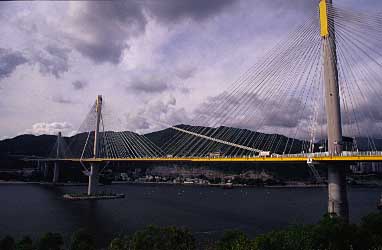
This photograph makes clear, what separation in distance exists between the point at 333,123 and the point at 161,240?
886 cm

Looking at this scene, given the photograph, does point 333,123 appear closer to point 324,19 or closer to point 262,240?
point 324,19

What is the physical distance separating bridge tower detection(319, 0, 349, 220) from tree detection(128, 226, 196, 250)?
7.02 meters

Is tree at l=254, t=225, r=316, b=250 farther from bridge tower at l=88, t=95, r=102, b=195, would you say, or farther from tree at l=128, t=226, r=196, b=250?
bridge tower at l=88, t=95, r=102, b=195

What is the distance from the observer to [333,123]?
50.0ft

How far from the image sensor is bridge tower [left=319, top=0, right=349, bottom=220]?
1525cm

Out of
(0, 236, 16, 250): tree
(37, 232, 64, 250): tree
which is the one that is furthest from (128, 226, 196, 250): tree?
(0, 236, 16, 250): tree

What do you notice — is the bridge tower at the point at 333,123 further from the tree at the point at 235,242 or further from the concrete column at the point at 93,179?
the concrete column at the point at 93,179

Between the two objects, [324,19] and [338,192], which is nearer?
[338,192]

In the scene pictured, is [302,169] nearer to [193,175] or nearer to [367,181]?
[367,181]

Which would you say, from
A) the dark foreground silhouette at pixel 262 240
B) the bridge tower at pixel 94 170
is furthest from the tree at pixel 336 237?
the bridge tower at pixel 94 170

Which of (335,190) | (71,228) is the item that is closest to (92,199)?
(71,228)

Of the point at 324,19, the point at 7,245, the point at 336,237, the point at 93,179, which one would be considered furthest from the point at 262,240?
the point at 93,179

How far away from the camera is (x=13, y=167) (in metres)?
74.9

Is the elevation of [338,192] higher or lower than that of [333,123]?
lower
